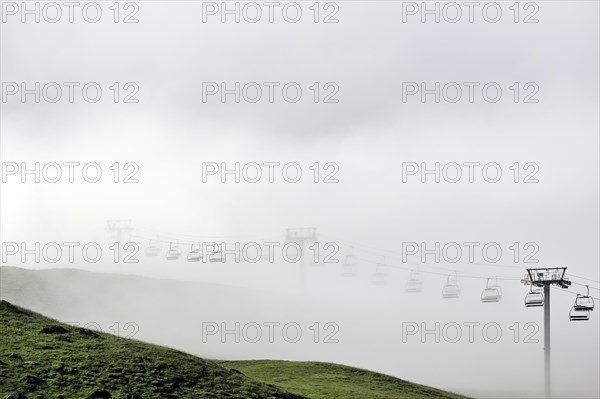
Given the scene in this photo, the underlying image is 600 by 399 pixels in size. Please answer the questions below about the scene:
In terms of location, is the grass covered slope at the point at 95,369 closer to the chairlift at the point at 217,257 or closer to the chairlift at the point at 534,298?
the chairlift at the point at 534,298

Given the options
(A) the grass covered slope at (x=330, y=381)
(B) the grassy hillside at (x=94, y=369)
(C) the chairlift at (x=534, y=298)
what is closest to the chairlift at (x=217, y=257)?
(A) the grass covered slope at (x=330, y=381)

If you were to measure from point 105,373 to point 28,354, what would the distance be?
4067 millimetres

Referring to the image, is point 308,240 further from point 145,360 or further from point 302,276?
point 145,360

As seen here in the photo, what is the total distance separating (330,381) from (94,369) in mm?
31517

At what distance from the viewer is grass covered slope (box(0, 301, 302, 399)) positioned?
3559 centimetres

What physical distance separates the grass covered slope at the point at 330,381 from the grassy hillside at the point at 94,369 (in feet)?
39.4

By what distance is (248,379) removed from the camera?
4678cm

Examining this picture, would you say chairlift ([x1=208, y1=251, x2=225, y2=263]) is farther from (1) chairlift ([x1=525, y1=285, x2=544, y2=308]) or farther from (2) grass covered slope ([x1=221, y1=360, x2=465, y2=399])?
(1) chairlift ([x1=525, y1=285, x2=544, y2=308])

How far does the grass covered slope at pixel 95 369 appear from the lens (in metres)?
35.6

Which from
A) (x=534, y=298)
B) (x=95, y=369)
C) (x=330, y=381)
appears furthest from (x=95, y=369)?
(x=534, y=298)

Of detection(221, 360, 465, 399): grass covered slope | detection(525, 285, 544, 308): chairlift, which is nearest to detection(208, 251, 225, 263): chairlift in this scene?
detection(221, 360, 465, 399): grass covered slope

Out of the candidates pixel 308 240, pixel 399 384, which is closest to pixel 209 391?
pixel 399 384

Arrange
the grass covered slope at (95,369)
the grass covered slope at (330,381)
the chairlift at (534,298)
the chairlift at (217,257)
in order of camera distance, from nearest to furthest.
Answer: the grass covered slope at (95,369) → the grass covered slope at (330,381) → the chairlift at (534,298) → the chairlift at (217,257)

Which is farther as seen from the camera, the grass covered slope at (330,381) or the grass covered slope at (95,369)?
the grass covered slope at (330,381)
